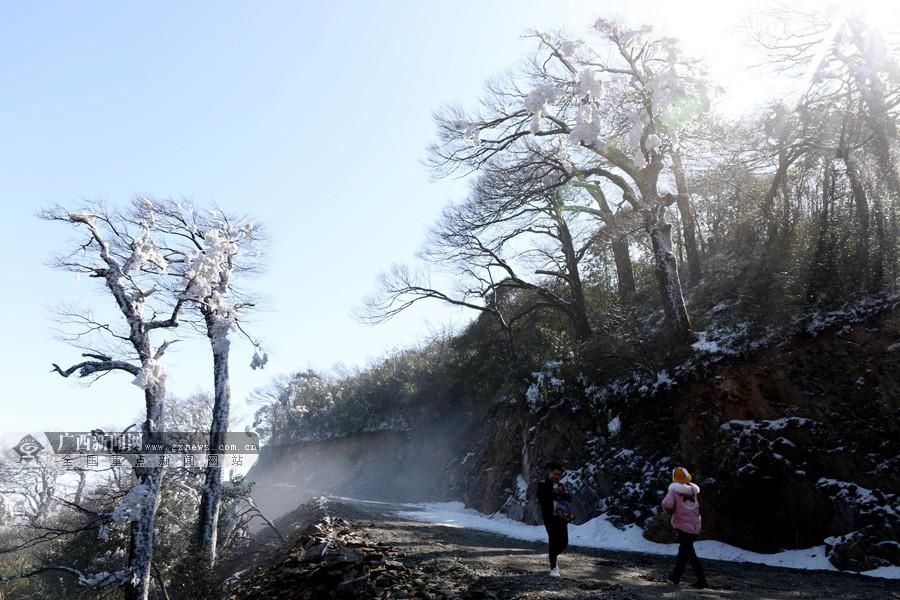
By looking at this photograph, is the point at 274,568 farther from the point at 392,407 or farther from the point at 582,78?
the point at 392,407

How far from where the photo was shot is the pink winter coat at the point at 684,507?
6.54 metres

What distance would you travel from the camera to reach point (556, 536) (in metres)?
6.75

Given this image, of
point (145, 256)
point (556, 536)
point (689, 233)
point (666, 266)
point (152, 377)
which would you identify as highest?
point (689, 233)

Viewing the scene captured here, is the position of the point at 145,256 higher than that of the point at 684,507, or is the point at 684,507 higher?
the point at 145,256

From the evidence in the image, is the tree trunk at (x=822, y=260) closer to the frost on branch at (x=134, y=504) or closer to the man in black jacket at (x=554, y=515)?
the man in black jacket at (x=554, y=515)

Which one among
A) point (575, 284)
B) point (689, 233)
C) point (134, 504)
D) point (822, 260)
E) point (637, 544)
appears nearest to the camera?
point (134, 504)

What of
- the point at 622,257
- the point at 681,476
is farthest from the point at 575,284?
the point at 681,476

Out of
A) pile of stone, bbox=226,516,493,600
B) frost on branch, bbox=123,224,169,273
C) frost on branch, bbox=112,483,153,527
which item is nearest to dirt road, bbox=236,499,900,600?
pile of stone, bbox=226,516,493,600

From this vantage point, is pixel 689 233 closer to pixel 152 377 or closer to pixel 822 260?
pixel 822 260

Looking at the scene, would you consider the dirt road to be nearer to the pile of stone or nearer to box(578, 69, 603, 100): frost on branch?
the pile of stone

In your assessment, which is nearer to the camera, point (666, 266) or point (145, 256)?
point (145, 256)

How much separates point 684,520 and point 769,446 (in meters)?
3.86

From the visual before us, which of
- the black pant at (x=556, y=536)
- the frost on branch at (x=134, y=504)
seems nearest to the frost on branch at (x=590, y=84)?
the black pant at (x=556, y=536)

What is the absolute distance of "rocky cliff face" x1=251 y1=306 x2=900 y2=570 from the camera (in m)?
8.18
